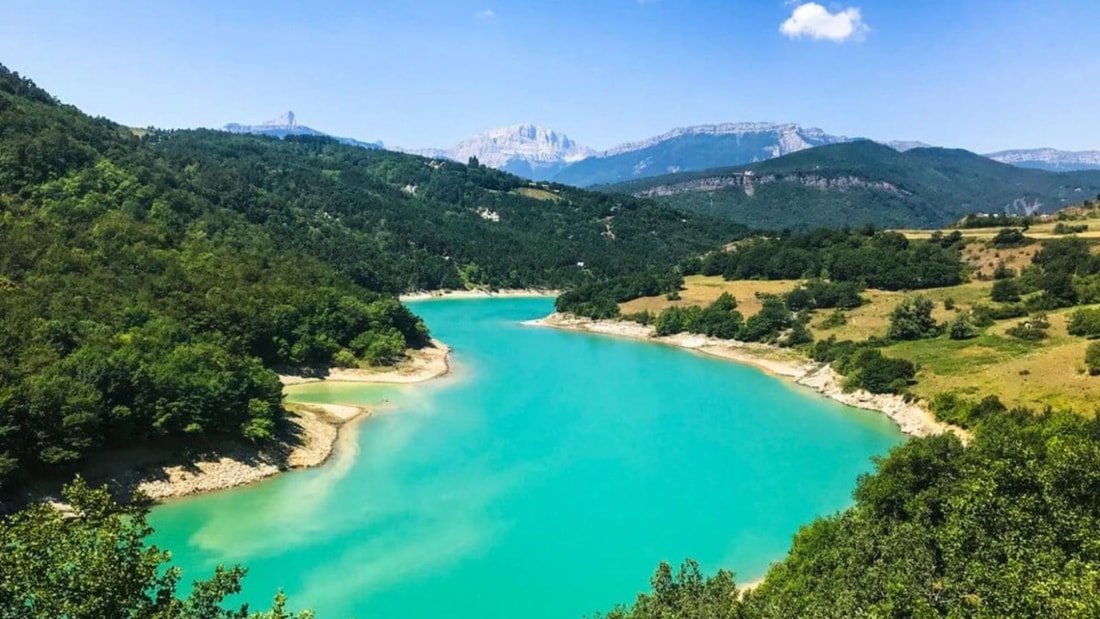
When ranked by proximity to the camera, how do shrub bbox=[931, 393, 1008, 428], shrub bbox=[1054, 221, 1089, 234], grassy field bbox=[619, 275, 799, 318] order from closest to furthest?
shrub bbox=[931, 393, 1008, 428] < shrub bbox=[1054, 221, 1089, 234] < grassy field bbox=[619, 275, 799, 318]

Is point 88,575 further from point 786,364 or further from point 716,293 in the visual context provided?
point 716,293

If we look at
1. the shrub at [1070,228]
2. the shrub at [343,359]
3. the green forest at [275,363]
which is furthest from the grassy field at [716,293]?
the shrub at [343,359]

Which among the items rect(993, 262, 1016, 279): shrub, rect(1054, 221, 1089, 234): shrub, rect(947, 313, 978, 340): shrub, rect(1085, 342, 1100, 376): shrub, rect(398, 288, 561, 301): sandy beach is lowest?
rect(398, 288, 561, 301): sandy beach

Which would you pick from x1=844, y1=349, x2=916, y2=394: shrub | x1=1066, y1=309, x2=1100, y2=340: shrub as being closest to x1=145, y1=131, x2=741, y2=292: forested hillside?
x1=844, y1=349, x2=916, y2=394: shrub

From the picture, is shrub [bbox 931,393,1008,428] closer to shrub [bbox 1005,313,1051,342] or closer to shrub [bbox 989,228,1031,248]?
shrub [bbox 1005,313,1051,342]

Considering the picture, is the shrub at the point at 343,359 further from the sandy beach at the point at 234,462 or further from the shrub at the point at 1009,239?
the shrub at the point at 1009,239

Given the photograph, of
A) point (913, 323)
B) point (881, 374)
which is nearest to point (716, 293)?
point (913, 323)

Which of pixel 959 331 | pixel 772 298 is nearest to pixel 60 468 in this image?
pixel 959 331
